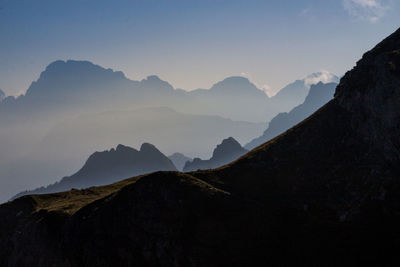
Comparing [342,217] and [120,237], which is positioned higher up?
[120,237]

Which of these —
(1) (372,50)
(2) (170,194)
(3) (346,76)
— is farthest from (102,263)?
(1) (372,50)

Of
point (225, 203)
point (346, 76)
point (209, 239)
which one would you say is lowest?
point (209, 239)

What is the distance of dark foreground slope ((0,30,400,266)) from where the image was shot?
7138 centimetres

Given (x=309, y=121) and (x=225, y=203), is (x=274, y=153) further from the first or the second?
(x=225, y=203)

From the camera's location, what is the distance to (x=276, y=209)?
80688 millimetres

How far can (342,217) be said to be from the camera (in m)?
75.5

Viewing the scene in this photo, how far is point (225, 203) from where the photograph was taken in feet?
270

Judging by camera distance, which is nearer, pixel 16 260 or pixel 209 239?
pixel 209 239

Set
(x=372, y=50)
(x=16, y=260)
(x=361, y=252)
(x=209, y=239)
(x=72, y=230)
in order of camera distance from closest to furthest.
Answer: (x=361, y=252) → (x=209, y=239) → (x=72, y=230) → (x=16, y=260) → (x=372, y=50)

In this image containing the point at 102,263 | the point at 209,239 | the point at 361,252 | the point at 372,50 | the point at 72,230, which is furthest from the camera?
the point at 372,50

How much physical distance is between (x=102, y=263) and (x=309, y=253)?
5053 cm

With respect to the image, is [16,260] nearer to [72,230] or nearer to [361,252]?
[72,230]

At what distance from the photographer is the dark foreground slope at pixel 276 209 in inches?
2810

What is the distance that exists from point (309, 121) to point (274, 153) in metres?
17.2
